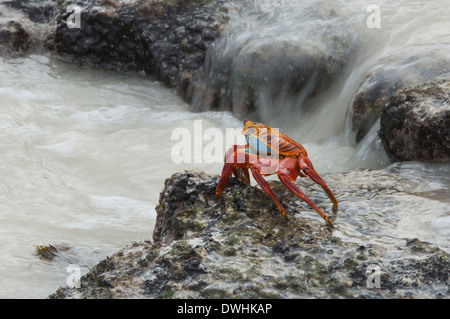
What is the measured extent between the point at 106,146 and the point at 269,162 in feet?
12.4

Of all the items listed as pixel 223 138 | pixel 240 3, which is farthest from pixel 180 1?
pixel 223 138

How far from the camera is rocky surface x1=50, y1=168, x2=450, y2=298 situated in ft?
Answer: 6.90

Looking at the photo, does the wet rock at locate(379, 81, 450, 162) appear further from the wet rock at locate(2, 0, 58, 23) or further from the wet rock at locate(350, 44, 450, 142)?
the wet rock at locate(2, 0, 58, 23)

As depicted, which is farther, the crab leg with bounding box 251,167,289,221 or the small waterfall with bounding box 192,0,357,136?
the small waterfall with bounding box 192,0,357,136

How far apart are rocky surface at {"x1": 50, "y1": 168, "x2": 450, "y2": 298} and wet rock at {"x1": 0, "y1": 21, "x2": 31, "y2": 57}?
655cm

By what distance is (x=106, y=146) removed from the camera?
6121mm

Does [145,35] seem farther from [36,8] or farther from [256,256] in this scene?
[256,256]

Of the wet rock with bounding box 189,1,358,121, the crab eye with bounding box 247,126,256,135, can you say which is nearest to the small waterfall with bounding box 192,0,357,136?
the wet rock with bounding box 189,1,358,121

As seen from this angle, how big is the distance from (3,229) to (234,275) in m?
2.53

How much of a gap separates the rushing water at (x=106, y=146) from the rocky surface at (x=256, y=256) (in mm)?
353

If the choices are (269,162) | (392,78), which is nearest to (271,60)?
(392,78)

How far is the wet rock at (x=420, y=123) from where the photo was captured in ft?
12.4

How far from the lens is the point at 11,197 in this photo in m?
4.73
